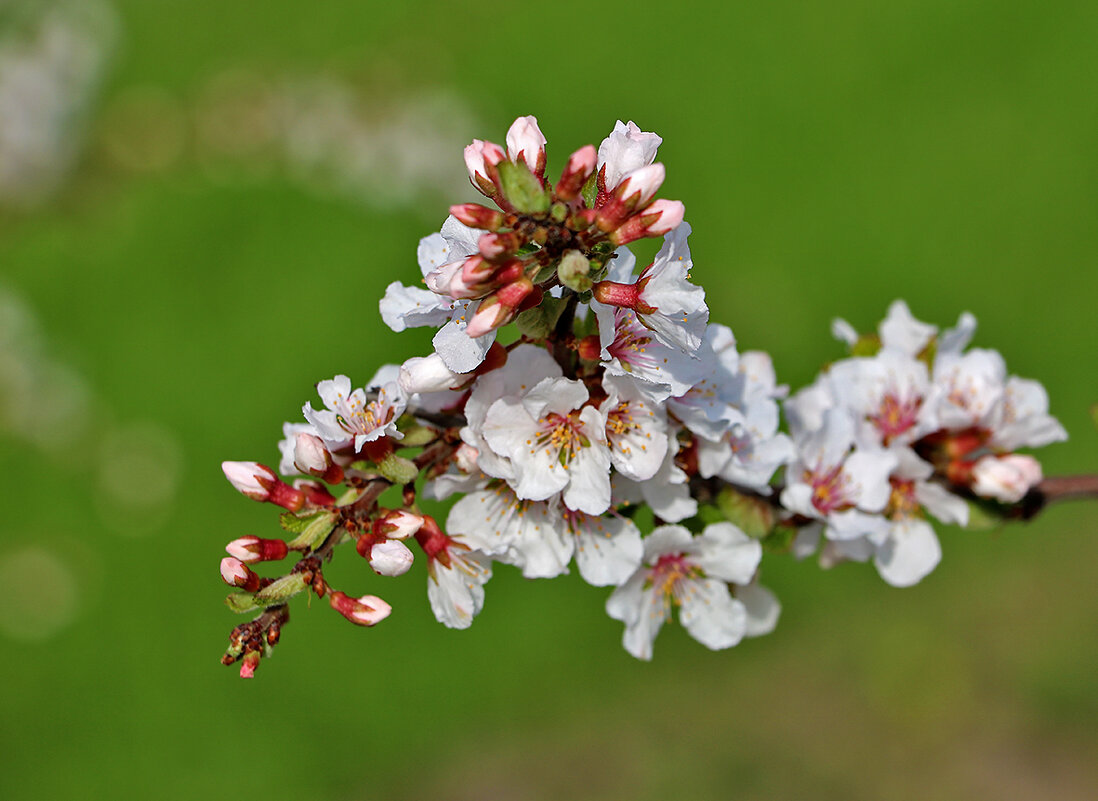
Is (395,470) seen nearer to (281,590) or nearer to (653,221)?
(281,590)

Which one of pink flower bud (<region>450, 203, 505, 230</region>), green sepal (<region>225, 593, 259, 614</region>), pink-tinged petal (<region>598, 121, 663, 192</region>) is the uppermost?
pink-tinged petal (<region>598, 121, 663, 192</region>)

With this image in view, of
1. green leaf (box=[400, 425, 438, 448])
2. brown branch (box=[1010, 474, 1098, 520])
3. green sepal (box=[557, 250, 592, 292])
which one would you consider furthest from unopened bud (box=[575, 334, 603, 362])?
brown branch (box=[1010, 474, 1098, 520])

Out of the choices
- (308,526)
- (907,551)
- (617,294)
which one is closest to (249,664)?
(308,526)

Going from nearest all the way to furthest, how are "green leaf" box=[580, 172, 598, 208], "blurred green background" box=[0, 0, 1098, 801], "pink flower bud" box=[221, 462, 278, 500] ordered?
"green leaf" box=[580, 172, 598, 208] < "pink flower bud" box=[221, 462, 278, 500] < "blurred green background" box=[0, 0, 1098, 801]

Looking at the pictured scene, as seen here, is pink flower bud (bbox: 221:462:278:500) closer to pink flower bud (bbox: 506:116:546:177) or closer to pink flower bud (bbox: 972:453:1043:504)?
pink flower bud (bbox: 506:116:546:177)

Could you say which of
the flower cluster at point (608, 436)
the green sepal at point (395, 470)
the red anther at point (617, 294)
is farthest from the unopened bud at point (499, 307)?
the green sepal at point (395, 470)

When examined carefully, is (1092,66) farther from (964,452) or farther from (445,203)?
(964,452)
